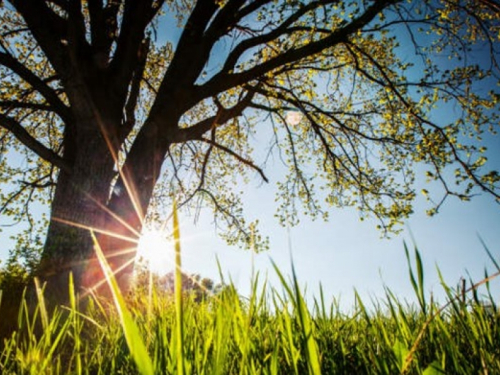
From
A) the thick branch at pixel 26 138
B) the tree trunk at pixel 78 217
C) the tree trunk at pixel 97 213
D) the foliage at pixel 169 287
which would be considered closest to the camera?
the foliage at pixel 169 287

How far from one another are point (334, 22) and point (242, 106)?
3210 millimetres

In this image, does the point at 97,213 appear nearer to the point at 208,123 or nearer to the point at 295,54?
the point at 208,123

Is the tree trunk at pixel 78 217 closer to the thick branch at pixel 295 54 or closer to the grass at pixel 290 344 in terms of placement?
the thick branch at pixel 295 54

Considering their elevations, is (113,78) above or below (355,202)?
above

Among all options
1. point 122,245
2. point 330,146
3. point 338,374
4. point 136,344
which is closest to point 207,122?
point 122,245

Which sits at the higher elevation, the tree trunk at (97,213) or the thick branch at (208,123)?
the thick branch at (208,123)

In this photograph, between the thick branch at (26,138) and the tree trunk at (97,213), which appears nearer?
the tree trunk at (97,213)

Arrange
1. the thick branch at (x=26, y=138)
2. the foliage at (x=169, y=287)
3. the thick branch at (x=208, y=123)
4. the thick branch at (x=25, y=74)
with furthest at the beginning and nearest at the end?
the thick branch at (x=208, y=123) → the thick branch at (x=25, y=74) → the thick branch at (x=26, y=138) → the foliage at (x=169, y=287)

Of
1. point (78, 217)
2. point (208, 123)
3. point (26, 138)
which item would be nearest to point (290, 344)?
point (78, 217)

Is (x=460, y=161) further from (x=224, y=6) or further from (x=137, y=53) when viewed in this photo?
(x=137, y=53)

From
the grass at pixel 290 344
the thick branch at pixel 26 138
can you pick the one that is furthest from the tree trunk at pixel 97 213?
the grass at pixel 290 344

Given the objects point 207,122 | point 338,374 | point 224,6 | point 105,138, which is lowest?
point 338,374

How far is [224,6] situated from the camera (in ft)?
25.1

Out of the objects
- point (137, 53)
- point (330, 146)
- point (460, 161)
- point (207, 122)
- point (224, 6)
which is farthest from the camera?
point (330, 146)
